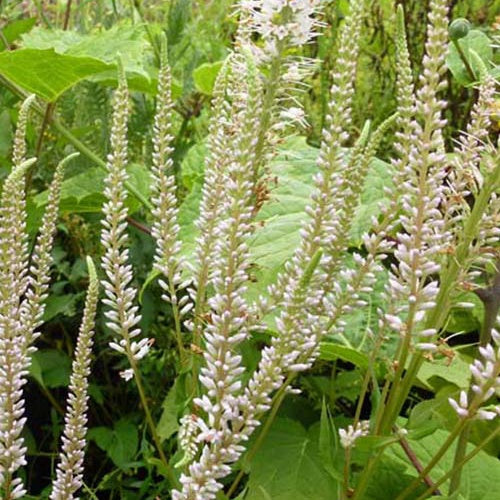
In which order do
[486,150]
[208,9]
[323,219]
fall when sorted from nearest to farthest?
1. [323,219]
2. [486,150]
3. [208,9]

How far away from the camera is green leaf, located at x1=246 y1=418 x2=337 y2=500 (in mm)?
1757

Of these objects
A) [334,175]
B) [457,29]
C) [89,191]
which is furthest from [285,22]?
[89,191]

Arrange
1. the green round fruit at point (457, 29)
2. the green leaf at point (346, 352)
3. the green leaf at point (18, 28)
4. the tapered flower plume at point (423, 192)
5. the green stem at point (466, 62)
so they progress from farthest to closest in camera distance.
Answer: the green leaf at point (18, 28), the green stem at point (466, 62), the green round fruit at point (457, 29), the green leaf at point (346, 352), the tapered flower plume at point (423, 192)

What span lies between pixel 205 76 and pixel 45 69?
701 millimetres

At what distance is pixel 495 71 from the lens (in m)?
1.86

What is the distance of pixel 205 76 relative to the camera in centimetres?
266

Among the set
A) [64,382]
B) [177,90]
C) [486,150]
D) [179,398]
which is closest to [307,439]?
[179,398]

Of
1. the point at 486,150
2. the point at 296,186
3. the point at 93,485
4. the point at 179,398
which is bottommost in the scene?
the point at 93,485

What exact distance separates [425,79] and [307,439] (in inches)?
45.5

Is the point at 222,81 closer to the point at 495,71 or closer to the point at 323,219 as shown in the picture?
the point at 323,219

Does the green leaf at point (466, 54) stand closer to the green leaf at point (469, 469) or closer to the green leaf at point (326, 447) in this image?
the green leaf at point (469, 469)

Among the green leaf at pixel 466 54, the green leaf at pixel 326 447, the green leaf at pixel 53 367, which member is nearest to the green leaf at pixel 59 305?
the green leaf at pixel 53 367

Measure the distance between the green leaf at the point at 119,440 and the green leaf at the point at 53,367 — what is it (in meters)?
0.18

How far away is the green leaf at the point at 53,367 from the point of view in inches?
90.0
